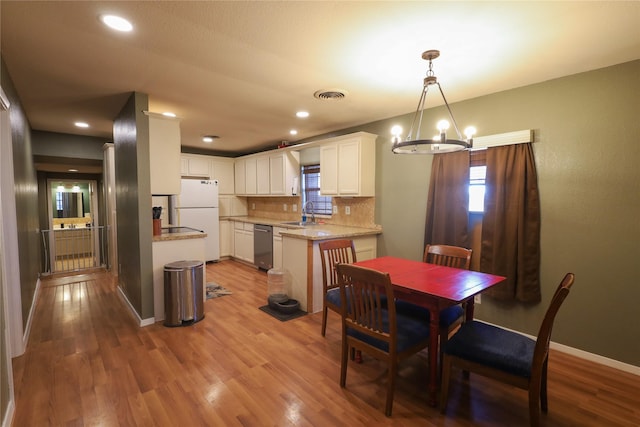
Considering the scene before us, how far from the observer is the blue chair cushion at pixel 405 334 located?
6.29 feet

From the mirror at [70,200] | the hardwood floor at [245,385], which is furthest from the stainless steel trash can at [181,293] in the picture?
the mirror at [70,200]

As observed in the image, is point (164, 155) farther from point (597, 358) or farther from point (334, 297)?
point (597, 358)

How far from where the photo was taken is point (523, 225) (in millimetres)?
2803

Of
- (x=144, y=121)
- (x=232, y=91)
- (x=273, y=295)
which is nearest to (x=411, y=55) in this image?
(x=232, y=91)

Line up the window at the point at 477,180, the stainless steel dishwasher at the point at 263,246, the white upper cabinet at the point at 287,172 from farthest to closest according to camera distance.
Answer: the white upper cabinet at the point at 287,172 → the stainless steel dishwasher at the point at 263,246 → the window at the point at 477,180

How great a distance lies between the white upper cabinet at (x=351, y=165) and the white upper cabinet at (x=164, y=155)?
6.67 ft

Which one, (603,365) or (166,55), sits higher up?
(166,55)

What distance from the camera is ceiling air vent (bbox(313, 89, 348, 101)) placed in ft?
9.81

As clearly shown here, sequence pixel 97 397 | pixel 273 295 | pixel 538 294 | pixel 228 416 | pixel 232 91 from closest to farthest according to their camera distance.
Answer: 1. pixel 228 416
2. pixel 97 397
3. pixel 538 294
4. pixel 232 91
5. pixel 273 295

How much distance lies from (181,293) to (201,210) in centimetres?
293

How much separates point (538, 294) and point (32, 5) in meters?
4.19

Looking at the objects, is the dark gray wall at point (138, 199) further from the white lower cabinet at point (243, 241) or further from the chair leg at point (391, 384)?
the chair leg at point (391, 384)

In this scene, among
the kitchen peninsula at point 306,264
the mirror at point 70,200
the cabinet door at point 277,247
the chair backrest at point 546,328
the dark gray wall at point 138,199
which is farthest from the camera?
the mirror at point 70,200

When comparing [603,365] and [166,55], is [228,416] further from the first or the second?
[603,365]
